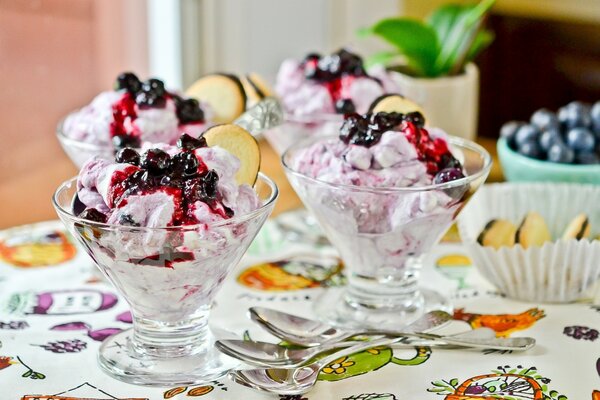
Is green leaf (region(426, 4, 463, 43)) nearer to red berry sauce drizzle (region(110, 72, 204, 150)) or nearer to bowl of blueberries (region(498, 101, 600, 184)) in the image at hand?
bowl of blueberries (region(498, 101, 600, 184))

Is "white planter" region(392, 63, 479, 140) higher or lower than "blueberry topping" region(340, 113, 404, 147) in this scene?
lower

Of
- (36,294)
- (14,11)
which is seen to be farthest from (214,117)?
(14,11)

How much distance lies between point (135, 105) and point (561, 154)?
0.75m

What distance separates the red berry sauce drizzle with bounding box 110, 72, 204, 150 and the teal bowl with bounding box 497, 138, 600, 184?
0.60 m

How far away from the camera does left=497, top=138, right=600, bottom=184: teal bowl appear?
1.70 m

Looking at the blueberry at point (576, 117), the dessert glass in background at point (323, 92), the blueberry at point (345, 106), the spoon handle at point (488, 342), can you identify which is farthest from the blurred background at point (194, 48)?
the spoon handle at point (488, 342)

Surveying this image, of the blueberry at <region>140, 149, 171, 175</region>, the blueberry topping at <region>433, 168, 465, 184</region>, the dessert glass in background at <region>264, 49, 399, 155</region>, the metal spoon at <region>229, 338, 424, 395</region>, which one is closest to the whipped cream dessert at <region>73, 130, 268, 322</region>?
the blueberry at <region>140, 149, 171, 175</region>

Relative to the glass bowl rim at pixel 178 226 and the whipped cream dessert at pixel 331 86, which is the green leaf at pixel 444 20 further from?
the glass bowl rim at pixel 178 226

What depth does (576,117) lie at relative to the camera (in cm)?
177

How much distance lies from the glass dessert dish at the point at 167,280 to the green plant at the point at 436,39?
A: 753mm

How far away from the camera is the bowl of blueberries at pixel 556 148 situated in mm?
1705

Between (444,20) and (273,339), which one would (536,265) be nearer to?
(273,339)

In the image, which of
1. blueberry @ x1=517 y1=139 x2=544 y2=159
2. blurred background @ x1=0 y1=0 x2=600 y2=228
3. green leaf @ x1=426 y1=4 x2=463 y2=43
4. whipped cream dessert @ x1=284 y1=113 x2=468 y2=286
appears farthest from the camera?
blurred background @ x1=0 y1=0 x2=600 y2=228

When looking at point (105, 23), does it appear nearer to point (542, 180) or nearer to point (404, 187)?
point (542, 180)
